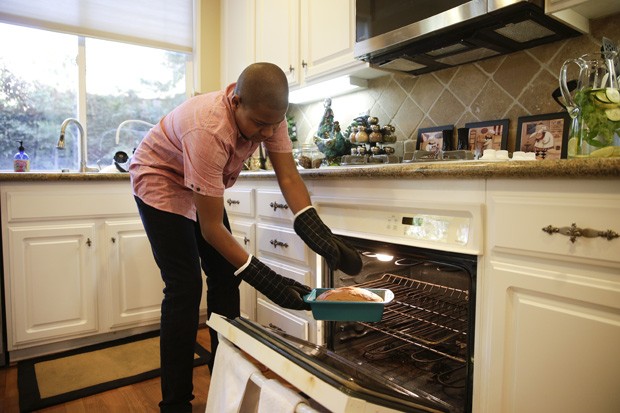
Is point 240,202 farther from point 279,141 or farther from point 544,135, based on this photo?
point 544,135

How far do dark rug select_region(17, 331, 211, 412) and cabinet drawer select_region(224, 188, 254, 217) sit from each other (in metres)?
0.72

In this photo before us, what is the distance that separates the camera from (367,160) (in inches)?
72.3

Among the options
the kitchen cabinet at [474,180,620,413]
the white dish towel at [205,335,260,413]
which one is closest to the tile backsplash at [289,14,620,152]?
the kitchen cabinet at [474,180,620,413]

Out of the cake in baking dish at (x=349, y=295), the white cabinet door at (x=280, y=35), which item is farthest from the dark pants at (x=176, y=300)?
the white cabinet door at (x=280, y=35)

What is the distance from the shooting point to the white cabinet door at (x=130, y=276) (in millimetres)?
2168

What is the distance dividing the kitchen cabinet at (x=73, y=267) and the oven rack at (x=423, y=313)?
1329 millimetres

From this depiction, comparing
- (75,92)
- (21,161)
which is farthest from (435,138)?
(75,92)

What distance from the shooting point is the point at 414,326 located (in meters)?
1.44

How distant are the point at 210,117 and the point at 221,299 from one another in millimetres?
750

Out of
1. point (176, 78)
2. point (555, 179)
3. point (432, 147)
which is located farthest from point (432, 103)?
point (176, 78)

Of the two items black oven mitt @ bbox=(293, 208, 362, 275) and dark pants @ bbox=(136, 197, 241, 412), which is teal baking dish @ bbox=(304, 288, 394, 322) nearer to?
black oven mitt @ bbox=(293, 208, 362, 275)

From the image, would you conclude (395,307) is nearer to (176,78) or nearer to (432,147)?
(432,147)

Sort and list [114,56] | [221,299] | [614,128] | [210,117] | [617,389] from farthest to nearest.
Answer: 1. [114,56]
2. [221,299]
3. [210,117]
4. [614,128]
5. [617,389]

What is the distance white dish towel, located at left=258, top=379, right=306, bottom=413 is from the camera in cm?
74
